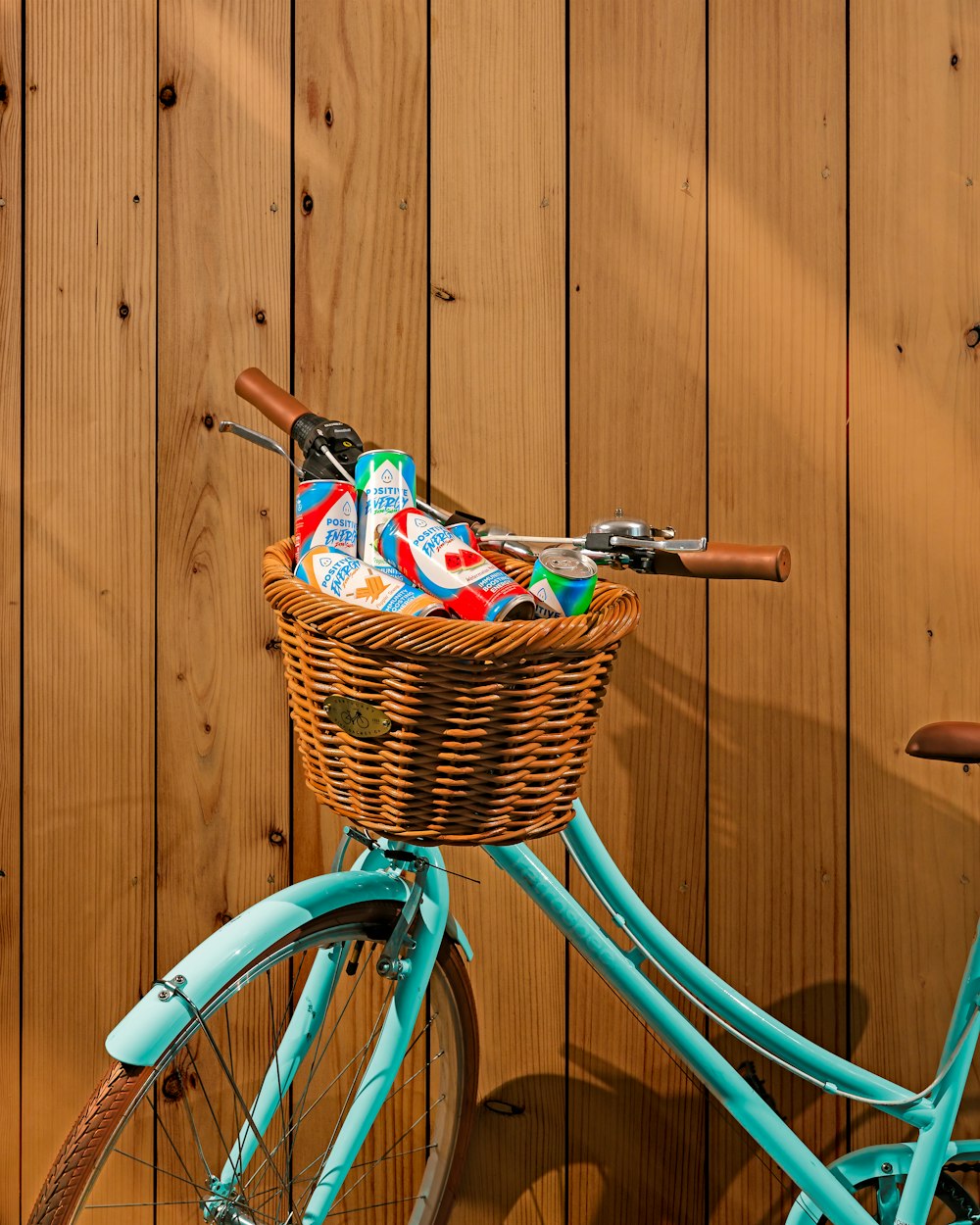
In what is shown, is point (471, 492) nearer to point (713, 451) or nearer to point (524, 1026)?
point (713, 451)

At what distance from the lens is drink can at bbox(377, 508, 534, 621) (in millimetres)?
680

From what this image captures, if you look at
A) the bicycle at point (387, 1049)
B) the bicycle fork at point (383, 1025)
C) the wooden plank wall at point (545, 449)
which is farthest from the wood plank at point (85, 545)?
the bicycle fork at point (383, 1025)

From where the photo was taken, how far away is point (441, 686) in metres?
0.63

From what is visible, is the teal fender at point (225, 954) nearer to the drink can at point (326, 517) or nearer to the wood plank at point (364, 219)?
the drink can at point (326, 517)

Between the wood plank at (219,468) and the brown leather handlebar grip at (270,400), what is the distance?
20cm

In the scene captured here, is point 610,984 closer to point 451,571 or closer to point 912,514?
point 451,571

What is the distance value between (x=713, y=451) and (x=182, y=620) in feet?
2.22

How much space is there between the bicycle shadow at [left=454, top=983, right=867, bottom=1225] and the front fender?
19.8 inches

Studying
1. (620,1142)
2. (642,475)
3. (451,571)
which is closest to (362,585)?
(451,571)

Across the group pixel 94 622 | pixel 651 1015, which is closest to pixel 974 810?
pixel 651 1015

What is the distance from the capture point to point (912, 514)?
110 centimetres

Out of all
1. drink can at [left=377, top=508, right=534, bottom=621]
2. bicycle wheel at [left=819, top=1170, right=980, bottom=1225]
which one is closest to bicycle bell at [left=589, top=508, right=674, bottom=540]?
drink can at [left=377, top=508, right=534, bottom=621]

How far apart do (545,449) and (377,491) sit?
0.41 metres

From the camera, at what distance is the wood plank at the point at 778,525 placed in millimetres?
1088
